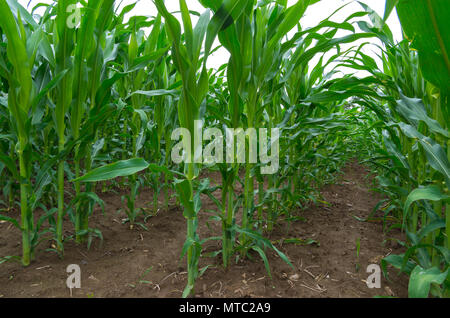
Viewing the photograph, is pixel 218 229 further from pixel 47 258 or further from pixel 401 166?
pixel 401 166

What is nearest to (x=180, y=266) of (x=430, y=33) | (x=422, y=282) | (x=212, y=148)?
(x=212, y=148)

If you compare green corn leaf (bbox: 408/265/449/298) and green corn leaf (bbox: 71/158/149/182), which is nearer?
green corn leaf (bbox: 408/265/449/298)

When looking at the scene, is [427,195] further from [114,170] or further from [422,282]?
[114,170]

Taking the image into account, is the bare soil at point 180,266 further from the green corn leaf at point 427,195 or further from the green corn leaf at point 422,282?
the green corn leaf at point 427,195

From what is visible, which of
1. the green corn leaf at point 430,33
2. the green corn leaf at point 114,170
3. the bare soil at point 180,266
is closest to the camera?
the green corn leaf at point 430,33

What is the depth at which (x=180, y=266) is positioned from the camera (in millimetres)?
1335

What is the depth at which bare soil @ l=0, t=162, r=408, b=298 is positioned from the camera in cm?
113

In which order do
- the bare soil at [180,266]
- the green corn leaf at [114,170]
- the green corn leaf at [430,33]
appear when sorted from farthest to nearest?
the bare soil at [180,266] < the green corn leaf at [114,170] < the green corn leaf at [430,33]

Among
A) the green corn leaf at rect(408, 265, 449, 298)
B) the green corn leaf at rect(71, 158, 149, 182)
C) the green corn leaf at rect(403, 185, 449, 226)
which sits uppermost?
the green corn leaf at rect(71, 158, 149, 182)

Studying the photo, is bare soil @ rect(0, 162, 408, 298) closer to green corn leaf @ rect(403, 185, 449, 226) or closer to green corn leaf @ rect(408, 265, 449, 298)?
green corn leaf @ rect(408, 265, 449, 298)

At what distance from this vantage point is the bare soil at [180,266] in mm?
1131

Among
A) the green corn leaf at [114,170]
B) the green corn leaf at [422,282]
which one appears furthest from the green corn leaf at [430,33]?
the green corn leaf at [114,170]

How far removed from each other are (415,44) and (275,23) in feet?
2.04

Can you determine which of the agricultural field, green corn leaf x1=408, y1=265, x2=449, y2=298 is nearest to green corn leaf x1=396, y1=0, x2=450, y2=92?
the agricultural field
